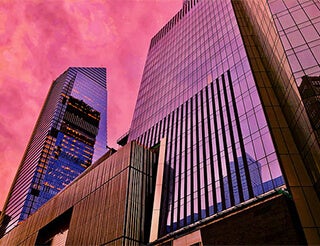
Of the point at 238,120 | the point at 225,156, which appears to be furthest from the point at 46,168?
the point at 238,120

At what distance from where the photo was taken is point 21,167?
7741 inches

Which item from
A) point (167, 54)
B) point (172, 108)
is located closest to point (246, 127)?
point (172, 108)

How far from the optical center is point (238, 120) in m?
37.4

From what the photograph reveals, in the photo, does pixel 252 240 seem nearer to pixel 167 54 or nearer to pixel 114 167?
pixel 114 167

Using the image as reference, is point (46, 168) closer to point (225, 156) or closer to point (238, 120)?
point (225, 156)

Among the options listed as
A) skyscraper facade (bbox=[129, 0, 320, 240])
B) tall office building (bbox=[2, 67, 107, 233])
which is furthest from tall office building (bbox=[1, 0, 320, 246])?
tall office building (bbox=[2, 67, 107, 233])

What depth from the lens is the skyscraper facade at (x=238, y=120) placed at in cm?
2784

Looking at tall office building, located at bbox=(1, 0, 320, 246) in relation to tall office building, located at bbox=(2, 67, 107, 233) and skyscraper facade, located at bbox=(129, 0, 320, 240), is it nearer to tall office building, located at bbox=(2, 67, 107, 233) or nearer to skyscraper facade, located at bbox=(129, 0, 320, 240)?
skyscraper facade, located at bbox=(129, 0, 320, 240)

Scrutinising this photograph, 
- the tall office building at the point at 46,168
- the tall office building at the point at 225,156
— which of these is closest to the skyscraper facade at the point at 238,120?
the tall office building at the point at 225,156

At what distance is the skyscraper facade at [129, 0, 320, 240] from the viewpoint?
2784cm

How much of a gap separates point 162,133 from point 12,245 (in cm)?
4444

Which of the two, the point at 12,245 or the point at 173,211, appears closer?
the point at 173,211

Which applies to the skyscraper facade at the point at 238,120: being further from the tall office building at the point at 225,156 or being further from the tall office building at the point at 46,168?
the tall office building at the point at 46,168

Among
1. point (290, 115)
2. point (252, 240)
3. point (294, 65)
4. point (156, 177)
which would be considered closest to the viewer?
point (252, 240)
